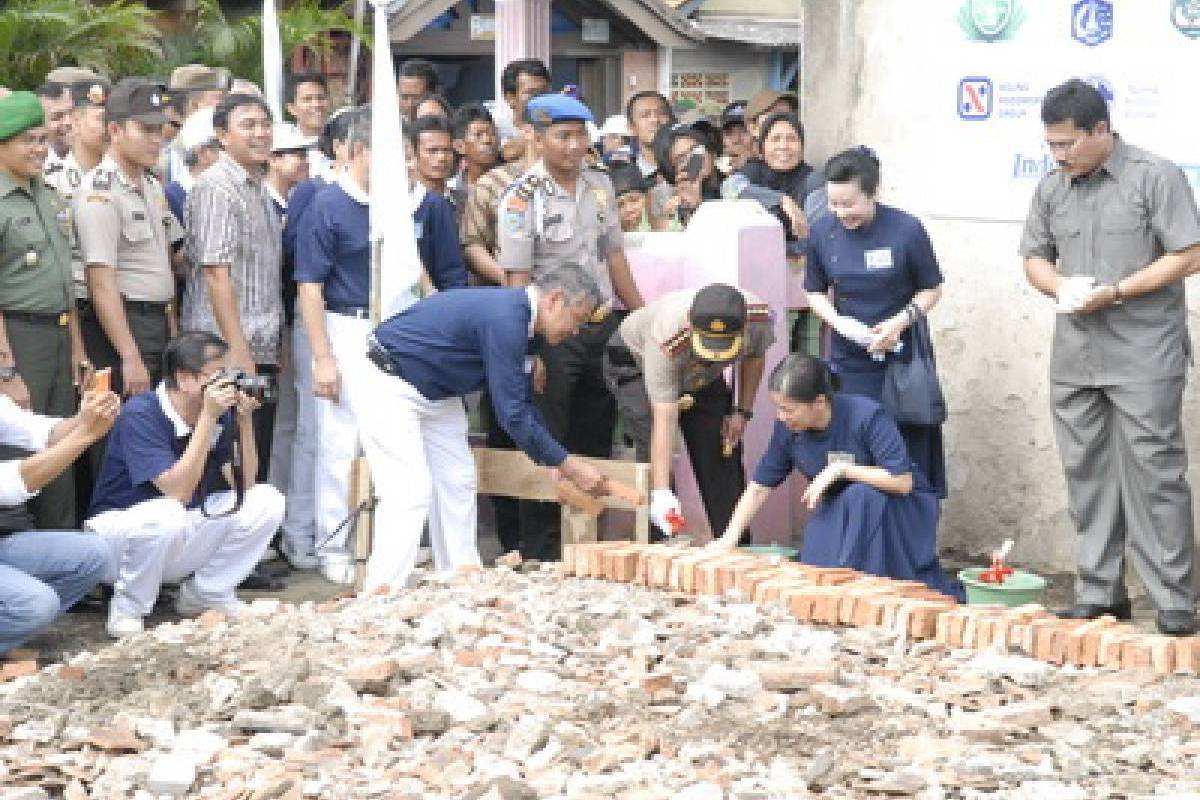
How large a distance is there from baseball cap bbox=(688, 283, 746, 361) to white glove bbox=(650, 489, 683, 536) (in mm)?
584

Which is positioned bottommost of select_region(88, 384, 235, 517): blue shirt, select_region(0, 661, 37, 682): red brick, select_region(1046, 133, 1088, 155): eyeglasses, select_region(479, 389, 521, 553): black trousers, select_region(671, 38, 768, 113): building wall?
select_region(479, 389, 521, 553): black trousers

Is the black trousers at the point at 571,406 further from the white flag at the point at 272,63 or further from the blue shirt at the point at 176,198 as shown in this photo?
the white flag at the point at 272,63

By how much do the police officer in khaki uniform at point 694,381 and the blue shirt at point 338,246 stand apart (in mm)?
1129

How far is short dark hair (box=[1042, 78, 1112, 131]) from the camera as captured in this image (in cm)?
792

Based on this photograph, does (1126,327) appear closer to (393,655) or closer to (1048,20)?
(1048,20)

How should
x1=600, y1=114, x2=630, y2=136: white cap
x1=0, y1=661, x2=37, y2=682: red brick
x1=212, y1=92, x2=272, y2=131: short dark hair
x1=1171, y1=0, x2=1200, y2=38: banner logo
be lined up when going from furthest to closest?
x1=600, y1=114, x2=630, y2=136: white cap < x1=212, y1=92, x2=272, y2=131: short dark hair < x1=1171, y1=0, x2=1200, y2=38: banner logo < x1=0, y1=661, x2=37, y2=682: red brick

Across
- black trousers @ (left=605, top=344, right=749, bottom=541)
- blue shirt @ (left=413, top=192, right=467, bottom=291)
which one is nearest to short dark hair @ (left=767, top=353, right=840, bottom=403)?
black trousers @ (left=605, top=344, right=749, bottom=541)

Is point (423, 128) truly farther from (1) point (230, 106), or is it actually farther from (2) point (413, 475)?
(2) point (413, 475)

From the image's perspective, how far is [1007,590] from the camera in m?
7.80

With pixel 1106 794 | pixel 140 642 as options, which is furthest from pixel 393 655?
pixel 1106 794

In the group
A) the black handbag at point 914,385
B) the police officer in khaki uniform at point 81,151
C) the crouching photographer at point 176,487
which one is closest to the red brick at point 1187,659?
the black handbag at point 914,385

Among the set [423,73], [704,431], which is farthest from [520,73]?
[704,431]

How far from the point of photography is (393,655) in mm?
6055

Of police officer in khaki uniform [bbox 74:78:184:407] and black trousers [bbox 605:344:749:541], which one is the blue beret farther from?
police officer in khaki uniform [bbox 74:78:184:407]
